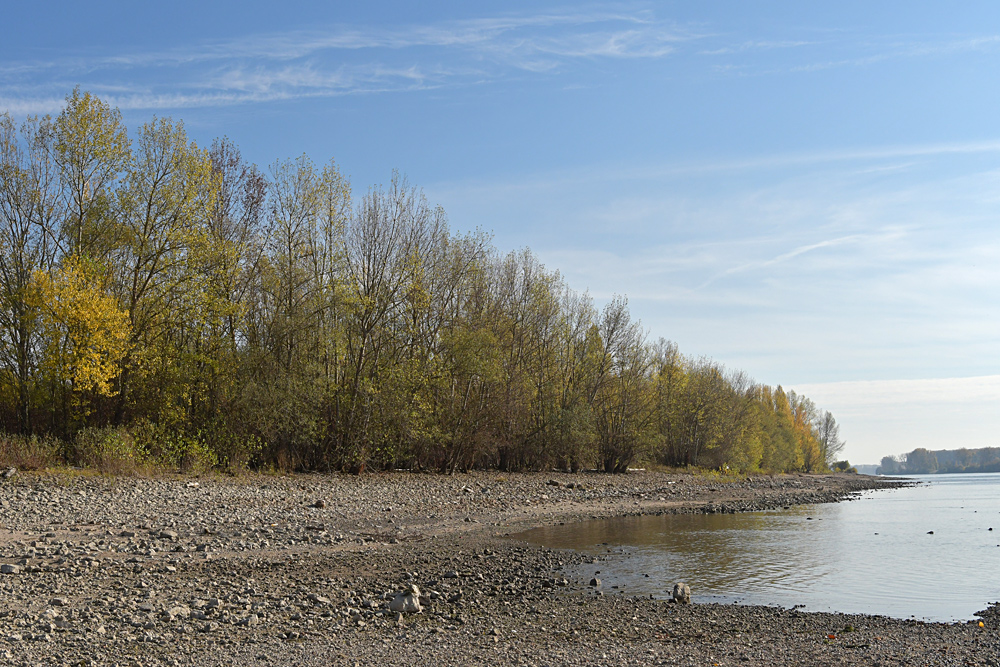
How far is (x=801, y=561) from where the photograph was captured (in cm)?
1764

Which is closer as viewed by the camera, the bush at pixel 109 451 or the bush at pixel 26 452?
the bush at pixel 26 452

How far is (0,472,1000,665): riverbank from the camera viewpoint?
8484 mm

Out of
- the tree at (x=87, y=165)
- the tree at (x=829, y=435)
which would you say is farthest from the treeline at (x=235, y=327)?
the tree at (x=829, y=435)

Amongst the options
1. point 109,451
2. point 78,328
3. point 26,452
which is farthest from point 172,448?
point 78,328

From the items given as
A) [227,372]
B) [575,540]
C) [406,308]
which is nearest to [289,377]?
[227,372]

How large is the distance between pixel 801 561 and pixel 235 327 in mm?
23992

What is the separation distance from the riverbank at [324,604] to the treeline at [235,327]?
23.8 ft

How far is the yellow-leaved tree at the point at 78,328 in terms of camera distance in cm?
2388

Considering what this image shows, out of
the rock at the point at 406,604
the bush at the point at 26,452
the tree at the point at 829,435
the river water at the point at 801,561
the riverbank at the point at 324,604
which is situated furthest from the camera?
the tree at the point at 829,435

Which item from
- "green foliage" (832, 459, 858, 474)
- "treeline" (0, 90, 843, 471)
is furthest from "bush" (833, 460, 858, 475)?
"treeline" (0, 90, 843, 471)

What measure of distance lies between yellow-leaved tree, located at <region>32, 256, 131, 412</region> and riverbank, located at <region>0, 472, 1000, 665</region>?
18.6 ft

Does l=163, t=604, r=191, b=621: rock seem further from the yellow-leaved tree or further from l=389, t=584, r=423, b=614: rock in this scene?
the yellow-leaved tree

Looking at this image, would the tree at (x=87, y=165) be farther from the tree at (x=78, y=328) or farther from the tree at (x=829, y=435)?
the tree at (x=829, y=435)

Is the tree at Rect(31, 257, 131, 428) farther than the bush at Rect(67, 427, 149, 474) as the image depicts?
Yes
